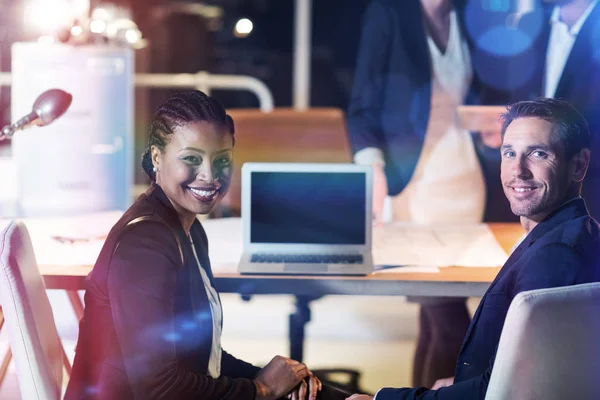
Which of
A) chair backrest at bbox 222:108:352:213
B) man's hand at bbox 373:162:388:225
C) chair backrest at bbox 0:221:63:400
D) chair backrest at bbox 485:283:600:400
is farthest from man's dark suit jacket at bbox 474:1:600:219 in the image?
chair backrest at bbox 0:221:63:400

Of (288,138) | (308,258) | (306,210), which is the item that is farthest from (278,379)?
(288,138)

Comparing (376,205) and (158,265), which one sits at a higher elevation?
(158,265)

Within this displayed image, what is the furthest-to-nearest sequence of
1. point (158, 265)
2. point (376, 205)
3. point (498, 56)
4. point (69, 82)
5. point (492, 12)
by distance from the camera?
1. point (69, 82)
2. point (492, 12)
3. point (498, 56)
4. point (376, 205)
5. point (158, 265)

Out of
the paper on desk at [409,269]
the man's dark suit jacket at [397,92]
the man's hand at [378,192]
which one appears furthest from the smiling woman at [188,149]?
the man's dark suit jacket at [397,92]

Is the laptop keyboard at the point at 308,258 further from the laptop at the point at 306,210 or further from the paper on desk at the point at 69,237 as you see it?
the paper on desk at the point at 69,237

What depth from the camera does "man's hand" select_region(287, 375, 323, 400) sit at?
1.66 metres

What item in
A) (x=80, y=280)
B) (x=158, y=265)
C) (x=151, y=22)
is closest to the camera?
(x=158, y=265)

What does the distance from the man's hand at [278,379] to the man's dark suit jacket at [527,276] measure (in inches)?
9.6

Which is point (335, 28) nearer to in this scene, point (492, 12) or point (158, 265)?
point (492, 12)

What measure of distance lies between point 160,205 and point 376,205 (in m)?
1.06

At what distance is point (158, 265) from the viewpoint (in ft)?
4.57

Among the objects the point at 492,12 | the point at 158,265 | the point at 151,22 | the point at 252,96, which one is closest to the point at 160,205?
the point at 158,265

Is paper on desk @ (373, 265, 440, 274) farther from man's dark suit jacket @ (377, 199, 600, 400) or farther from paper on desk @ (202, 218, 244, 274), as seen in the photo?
man's dark suit jacket @ (377, 199, 600, 400)

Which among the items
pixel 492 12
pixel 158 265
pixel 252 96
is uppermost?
pixel 492 12
